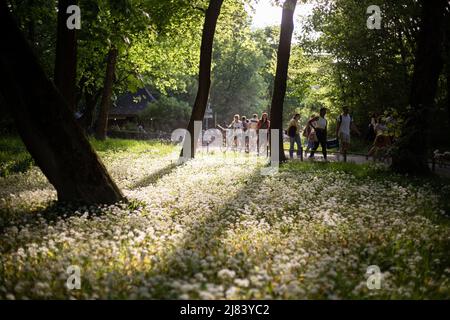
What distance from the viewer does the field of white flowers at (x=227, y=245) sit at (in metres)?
4.96

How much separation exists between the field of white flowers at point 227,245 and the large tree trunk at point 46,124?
1.83ft

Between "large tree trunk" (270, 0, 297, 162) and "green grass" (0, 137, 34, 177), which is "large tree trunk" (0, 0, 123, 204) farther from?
"large tree trunk" (270, 0, 297, 162)

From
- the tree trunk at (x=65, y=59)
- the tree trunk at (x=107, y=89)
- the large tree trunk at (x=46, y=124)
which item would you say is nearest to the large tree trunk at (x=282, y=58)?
the tree trunk at (x=65, y=59)

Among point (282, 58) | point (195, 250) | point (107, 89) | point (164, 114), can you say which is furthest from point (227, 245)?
point (164, 114)

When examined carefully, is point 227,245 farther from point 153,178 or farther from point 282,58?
point 282,58

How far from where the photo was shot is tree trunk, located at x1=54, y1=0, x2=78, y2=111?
16250mm

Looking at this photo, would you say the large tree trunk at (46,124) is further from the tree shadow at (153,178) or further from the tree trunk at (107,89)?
the tree trunk at (107,89)

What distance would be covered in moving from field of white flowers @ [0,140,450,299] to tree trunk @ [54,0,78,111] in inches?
221

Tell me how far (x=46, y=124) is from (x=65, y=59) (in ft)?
28.0

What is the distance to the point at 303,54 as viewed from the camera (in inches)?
1727

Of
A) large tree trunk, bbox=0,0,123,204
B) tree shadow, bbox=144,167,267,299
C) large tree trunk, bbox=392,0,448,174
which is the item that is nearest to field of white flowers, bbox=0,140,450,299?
tree shadow, bbox=144,167,267,299

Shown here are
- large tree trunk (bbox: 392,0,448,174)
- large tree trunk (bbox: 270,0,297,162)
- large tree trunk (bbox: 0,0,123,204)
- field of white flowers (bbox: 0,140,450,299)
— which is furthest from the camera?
large tree trunk (bbox: 270,0,297,162)
